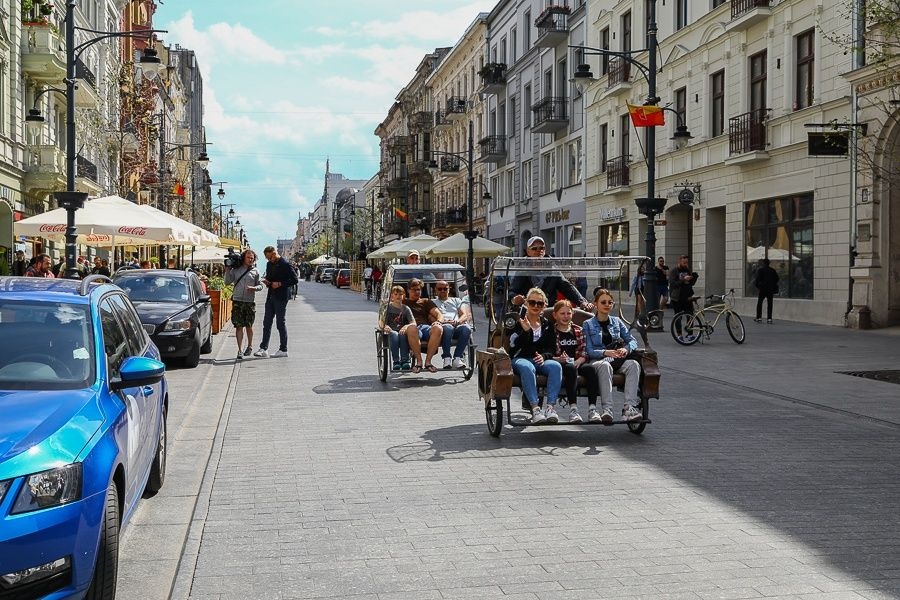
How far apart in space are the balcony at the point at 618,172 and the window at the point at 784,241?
877 cm

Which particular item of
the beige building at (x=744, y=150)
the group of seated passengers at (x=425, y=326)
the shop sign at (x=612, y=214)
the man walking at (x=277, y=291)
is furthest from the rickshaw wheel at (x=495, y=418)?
the shop sign at (x=612, y=214)

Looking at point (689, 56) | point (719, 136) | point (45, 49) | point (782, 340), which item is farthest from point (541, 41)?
point (782, 340)

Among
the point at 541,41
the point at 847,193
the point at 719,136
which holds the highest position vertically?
the point at 541,41

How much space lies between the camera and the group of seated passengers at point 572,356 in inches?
337

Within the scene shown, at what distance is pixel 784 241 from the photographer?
26.2m

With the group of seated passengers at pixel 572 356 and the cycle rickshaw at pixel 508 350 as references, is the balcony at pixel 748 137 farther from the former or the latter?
the group of seated passengers at pixel 572 356

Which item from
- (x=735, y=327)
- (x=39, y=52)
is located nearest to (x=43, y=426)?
(x=735, y=327)

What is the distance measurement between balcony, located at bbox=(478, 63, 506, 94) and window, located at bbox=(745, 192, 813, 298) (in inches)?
1118

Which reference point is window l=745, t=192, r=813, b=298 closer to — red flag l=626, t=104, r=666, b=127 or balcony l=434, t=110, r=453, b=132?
red flag l=626, t=104, r=666, b=127

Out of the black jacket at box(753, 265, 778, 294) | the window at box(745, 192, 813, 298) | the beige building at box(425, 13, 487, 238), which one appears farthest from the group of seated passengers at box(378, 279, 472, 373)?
the beige building at box(425, 13, 487, 238)

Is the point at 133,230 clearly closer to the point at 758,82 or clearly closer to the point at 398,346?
the point at 398,346

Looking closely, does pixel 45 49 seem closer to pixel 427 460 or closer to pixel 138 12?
pixel 427 460

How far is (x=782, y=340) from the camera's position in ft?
64.6

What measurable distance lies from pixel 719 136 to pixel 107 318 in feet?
85.7
